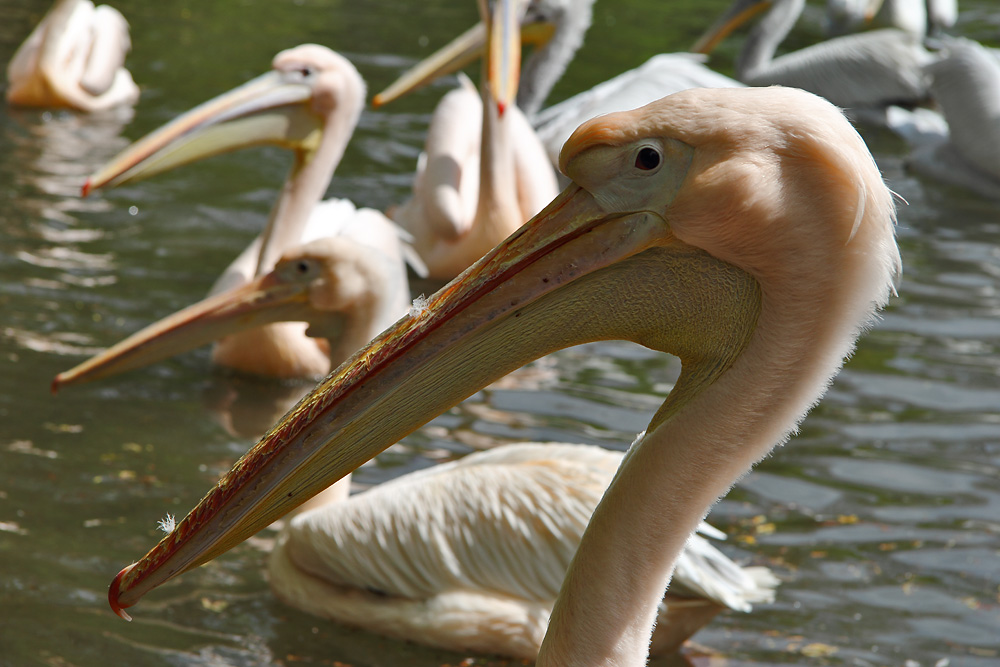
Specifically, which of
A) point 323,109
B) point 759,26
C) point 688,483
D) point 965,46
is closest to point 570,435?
point 323,109

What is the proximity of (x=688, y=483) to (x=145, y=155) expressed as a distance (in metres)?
3.27

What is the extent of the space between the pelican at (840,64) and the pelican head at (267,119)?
499 cm

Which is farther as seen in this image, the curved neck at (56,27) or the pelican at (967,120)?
the curved neck at (56,27)

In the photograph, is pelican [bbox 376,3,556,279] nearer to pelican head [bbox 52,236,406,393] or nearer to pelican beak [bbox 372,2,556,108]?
pelican beak [bbox 372,2,556,108]

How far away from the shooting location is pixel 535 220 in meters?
1.61

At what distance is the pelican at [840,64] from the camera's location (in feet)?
28.3

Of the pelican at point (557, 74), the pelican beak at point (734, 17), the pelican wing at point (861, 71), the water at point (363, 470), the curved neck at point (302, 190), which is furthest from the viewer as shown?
the pelican beak at point (734, 17)

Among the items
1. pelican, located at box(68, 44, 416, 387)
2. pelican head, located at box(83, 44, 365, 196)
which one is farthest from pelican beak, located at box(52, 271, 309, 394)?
pelican head, located at box(83, 44, 365, 196)

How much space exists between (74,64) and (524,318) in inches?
263

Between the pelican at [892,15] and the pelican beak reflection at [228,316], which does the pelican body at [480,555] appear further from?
the pelican at [892,15]

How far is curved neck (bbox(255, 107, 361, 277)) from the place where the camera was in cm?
449

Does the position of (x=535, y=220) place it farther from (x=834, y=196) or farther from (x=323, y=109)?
(x=323, y=109)

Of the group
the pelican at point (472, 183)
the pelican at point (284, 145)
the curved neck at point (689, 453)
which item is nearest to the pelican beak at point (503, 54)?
the pelican at point (472, 183)

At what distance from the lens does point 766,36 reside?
8.96 m
